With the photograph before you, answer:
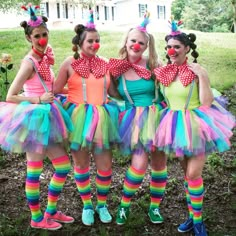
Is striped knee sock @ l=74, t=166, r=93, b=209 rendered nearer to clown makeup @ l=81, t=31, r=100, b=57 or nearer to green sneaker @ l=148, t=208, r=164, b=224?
green sneaker @ l=148, t=208, r=164, b=224

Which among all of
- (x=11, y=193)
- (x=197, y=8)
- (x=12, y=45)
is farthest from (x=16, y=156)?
(x=197, y=8)

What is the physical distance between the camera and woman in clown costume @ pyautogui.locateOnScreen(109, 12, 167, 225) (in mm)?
3666

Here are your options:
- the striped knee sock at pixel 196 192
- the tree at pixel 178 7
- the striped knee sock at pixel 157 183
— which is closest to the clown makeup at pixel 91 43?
the striped knee sock at pixel 157 183

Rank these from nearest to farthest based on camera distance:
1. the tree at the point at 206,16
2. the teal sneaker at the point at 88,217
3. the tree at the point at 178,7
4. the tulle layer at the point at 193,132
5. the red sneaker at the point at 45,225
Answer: the tulle layer at the point at 193,132
the red sneaker at the point at 45,225
the teal sneaker at the point at 88,217
the tree at the point at 206,16
the tree at the point at 178,7

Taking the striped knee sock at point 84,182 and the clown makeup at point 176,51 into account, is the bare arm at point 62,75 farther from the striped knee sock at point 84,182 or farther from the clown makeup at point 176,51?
the clown makeup at point 176,51

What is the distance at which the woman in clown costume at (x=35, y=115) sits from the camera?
344 cm

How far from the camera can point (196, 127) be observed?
342cm

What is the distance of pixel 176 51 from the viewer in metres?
3.53

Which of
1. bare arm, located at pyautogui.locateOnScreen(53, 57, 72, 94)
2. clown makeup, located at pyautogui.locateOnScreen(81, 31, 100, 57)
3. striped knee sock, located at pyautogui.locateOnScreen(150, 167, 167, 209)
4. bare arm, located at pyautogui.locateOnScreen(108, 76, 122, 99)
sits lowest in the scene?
striped knee sock, located at pyautogui.locateOnScreen(150, 167, 167, 209)

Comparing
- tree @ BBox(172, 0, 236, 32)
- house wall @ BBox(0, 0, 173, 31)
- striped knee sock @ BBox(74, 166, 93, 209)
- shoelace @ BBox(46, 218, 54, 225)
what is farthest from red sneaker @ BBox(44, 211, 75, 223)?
tree @ BBox(172, 0, 236, 32)

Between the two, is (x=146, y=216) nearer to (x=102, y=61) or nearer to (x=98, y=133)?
(x=98, y=133)

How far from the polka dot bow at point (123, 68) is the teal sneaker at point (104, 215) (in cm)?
134

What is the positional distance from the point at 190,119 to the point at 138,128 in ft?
1.55

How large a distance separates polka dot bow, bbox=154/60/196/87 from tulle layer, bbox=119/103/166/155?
0.29 metres
